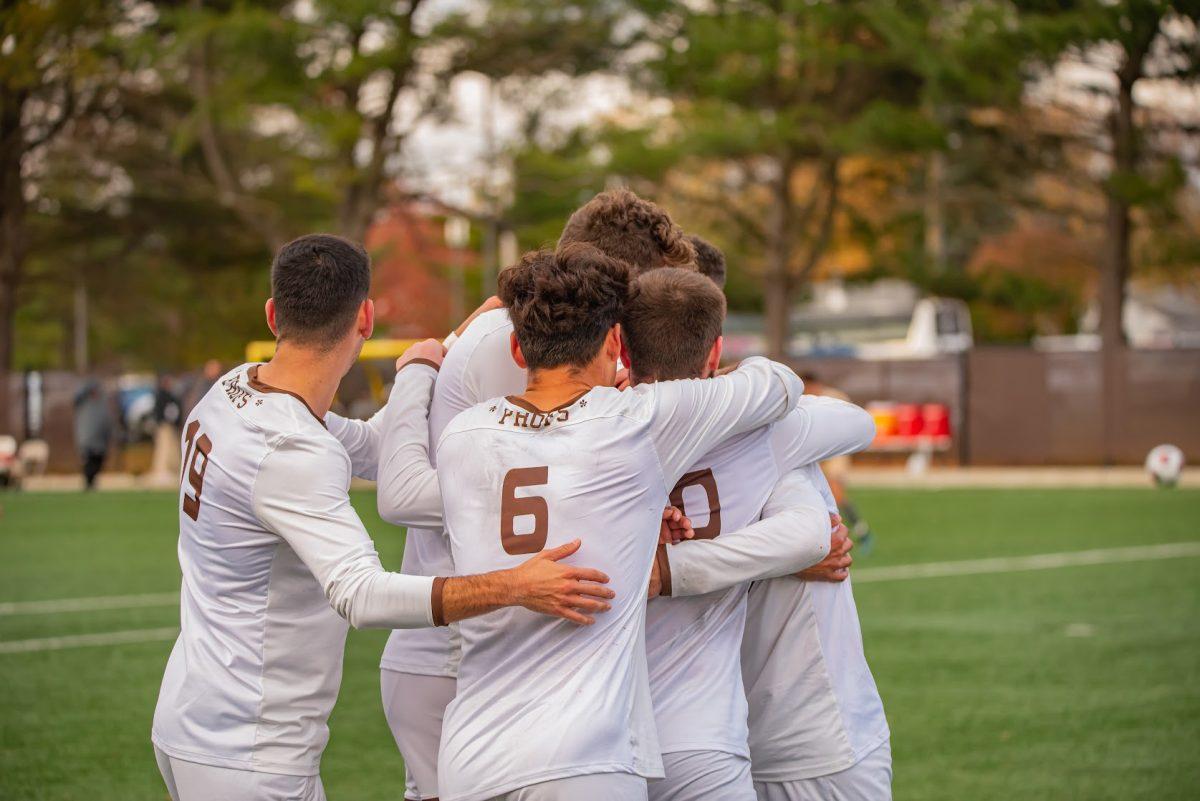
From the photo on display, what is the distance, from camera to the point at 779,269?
3728 cm

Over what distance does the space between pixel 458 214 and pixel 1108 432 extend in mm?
14669

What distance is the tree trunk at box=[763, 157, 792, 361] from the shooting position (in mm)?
36781

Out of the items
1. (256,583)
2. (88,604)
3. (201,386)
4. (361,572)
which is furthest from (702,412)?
(201,386)

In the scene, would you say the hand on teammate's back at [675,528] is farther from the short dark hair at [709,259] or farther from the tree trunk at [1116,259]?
the tree trunk at [1116,259]

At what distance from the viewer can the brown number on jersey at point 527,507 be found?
342 centimetres

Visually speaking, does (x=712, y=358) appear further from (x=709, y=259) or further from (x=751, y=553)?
(x=709, y=259)

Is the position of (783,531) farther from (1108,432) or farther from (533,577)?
(1108,432)

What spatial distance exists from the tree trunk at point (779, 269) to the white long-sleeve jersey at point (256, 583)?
33.0 m

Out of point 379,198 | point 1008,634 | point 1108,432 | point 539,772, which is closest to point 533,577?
point 539,772

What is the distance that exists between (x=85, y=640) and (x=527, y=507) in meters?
8.73

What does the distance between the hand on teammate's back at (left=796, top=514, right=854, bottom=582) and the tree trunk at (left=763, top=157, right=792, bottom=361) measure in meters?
32.6

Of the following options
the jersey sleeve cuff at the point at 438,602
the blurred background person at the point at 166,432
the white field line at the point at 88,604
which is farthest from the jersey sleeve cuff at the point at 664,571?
the blurred background person at the point at 166,432

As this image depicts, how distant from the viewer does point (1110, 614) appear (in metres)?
12.3

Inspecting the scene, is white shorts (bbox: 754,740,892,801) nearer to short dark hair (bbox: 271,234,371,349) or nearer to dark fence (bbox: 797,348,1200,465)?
short dark hair (bbox: 271,234,371,349)
